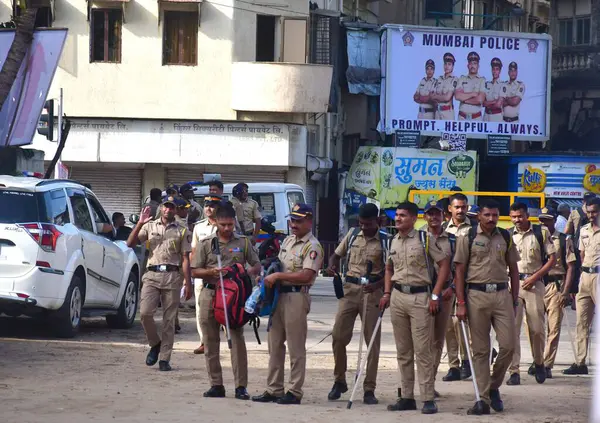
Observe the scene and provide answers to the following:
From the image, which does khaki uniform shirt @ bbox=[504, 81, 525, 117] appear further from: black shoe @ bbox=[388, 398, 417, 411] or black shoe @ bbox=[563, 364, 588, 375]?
black shoe @ bbox=[388, 398, 417, 411]

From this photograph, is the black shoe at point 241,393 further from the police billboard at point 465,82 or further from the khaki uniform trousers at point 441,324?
the police billboard at point 465,82

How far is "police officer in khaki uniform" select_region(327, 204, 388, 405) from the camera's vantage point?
11359 millimetres

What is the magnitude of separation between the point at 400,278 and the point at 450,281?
868 mm

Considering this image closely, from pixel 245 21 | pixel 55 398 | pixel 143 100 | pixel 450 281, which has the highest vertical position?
pixel 245 21

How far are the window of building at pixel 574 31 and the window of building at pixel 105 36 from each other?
20324 millimetres

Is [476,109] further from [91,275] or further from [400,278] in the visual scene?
[400,278]

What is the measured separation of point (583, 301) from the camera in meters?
14.0

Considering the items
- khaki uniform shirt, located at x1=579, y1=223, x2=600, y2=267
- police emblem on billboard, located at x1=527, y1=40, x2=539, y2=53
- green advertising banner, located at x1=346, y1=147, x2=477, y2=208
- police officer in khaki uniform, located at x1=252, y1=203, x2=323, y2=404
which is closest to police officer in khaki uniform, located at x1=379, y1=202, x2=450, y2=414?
police officer in khaki uniform, located at x1=252, y1=203, x2=323, y2=404

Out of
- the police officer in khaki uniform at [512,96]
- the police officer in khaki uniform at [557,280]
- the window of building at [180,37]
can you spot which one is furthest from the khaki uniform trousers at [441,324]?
the police officer in khaki uniform at [512,96]

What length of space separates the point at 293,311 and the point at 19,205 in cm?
485

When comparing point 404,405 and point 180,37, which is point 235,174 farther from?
point 404,405

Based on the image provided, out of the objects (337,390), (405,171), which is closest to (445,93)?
(405,171)

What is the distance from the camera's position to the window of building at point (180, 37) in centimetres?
3462

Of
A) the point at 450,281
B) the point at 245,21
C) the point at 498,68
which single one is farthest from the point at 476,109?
the point at 450,281
